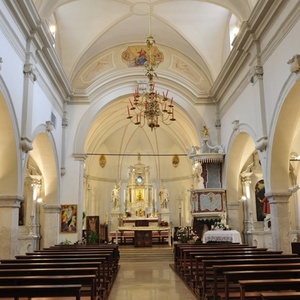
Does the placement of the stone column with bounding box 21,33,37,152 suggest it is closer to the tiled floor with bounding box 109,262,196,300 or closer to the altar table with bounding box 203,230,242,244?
the tiled floor with bounding box 109,262,196,300

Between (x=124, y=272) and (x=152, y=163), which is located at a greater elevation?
(x=152, y=163)

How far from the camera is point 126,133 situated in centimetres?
2508

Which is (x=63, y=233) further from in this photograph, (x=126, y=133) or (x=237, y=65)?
(x=126, y=133)

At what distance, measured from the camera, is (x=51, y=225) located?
1481cm

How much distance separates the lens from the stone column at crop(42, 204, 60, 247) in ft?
48.4

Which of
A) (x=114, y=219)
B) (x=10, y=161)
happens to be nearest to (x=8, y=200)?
(x=10, y=161)

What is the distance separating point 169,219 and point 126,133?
5925 mm

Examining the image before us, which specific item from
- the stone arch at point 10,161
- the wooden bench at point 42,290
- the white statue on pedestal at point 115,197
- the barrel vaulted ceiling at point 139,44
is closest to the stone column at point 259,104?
the barrel vaulted ceiling at point 139,44

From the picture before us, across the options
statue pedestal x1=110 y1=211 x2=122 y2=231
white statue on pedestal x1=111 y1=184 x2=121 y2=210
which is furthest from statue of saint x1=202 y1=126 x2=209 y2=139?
statue pedestal x1=110 y1=211 x2=122 y2=231

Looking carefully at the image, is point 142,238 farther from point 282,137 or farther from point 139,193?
point 282,137

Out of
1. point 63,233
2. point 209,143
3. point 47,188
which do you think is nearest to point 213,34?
point 209,143

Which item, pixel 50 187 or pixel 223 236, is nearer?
pixel 223 236

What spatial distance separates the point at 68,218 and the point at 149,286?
25.0 feet

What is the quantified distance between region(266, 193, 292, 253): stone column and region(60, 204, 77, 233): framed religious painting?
810 cm
